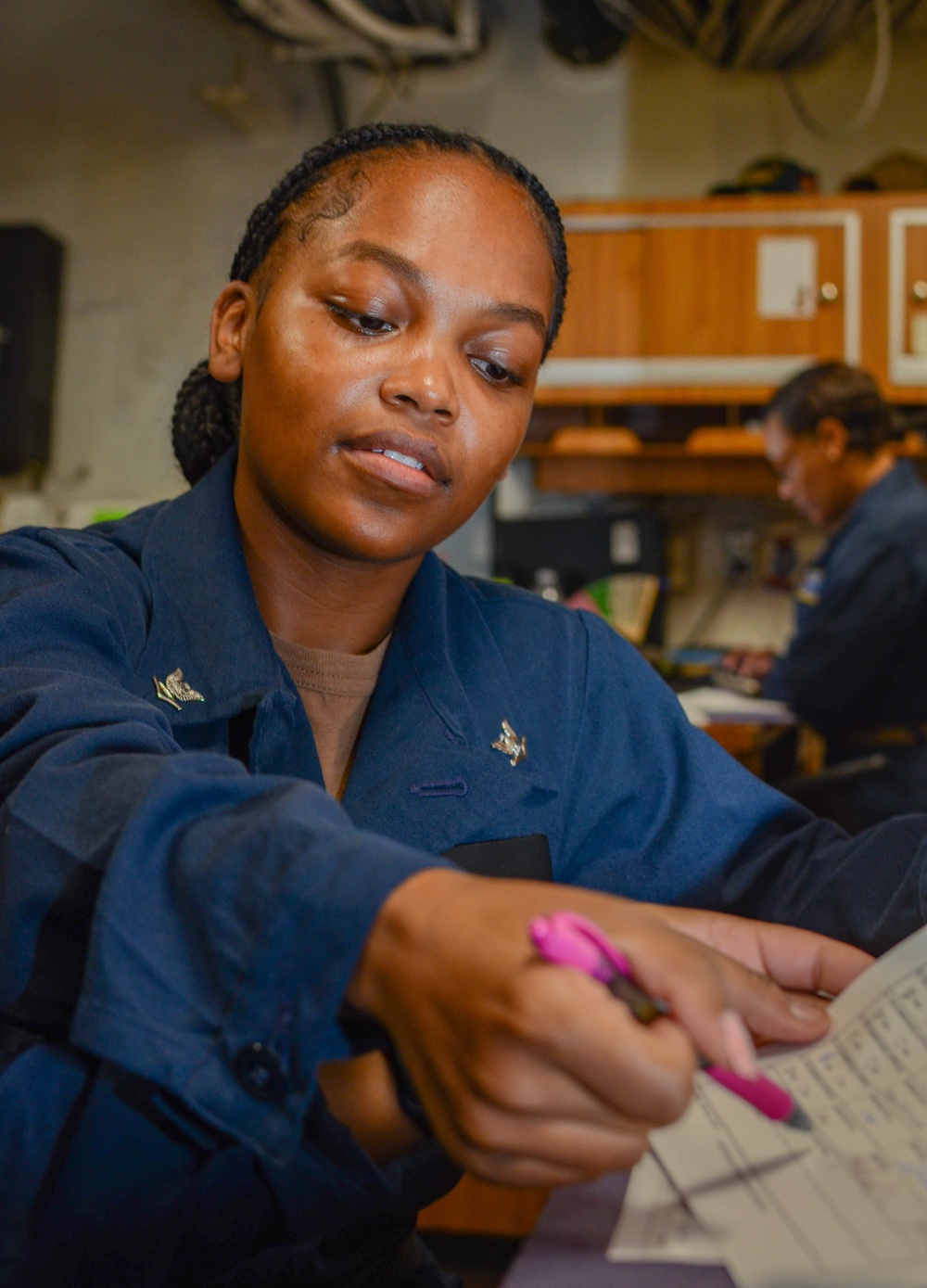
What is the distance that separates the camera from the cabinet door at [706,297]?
10.7 feet

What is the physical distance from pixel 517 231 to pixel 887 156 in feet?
10.1

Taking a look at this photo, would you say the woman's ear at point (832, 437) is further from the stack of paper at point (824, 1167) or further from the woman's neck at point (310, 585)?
the stack of paper at point (824, 1167)

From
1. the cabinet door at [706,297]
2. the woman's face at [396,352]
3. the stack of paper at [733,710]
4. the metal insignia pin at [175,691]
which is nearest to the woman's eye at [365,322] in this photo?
the woman's face at [396,352]

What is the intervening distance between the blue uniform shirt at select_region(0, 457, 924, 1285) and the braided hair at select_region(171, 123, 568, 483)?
17cm

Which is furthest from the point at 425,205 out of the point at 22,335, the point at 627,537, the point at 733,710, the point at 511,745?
the point at 22,335

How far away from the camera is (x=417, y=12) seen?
10.1 feet

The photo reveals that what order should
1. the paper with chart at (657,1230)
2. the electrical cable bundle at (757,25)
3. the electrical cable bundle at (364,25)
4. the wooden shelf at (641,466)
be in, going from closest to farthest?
the paper with chart at (657,1230) < the electrical cable bundle at (757,25) < the electrical cable bundle at (364,25) < the wooden shelf at (641,466)

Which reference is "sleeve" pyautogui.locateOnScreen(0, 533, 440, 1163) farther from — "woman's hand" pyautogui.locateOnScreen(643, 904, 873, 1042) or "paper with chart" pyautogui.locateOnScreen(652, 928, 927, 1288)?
"woman's hand" pyautogui.locateOnScreen(643, 904, 873, 1042)

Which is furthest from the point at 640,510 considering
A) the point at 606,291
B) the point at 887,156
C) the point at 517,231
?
the point at 517,231

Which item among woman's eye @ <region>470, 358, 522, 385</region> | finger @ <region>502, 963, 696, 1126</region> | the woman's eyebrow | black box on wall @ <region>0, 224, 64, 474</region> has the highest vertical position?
black box on wall @ <region>0, 224, 64, 474</region>

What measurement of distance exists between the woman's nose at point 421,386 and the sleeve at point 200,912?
1.16 feet

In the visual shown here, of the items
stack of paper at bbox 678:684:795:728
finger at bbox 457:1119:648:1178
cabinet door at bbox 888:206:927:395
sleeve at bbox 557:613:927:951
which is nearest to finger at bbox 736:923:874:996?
sleeve at bbox 557:613:927:951

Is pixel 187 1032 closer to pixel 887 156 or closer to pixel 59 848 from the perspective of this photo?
pixel 59 848

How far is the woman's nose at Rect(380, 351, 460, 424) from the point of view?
0.73 metres
